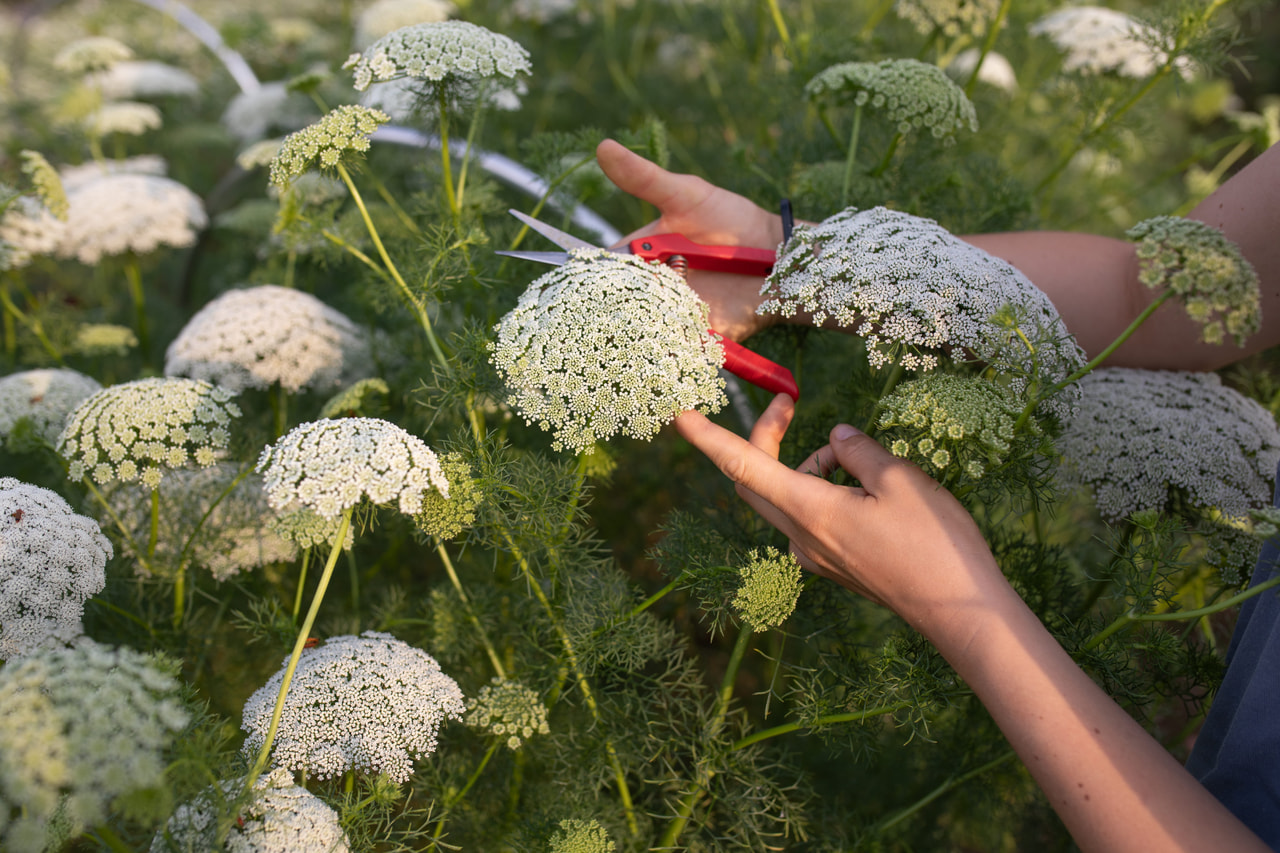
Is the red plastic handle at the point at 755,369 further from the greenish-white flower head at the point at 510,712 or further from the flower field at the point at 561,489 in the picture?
the greenish-white flower head at the point at 510,712

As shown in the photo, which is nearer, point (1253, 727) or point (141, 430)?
point (1253, 727)

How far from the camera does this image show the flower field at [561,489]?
2.02 meters

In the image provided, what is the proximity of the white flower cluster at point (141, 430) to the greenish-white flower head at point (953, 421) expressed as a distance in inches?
84.2

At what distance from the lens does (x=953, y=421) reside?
1945 millimetres

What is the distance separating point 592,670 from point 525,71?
2068 millimetres

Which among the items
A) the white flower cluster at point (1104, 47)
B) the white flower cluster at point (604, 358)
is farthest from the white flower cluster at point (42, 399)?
the white flower cluster at point (1104, 47)

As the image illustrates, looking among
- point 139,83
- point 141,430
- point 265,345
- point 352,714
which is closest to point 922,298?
point 352,714

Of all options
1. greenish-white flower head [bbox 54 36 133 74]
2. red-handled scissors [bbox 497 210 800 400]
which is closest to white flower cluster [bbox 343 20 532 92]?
red-handled scissors [bbox 497 210 800 400]

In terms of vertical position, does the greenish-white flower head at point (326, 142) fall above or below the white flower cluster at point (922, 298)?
below

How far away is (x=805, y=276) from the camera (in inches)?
94.7

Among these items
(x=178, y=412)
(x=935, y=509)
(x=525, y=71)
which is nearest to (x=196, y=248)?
(x=178, y=412)

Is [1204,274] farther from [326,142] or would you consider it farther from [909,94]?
[326,142]

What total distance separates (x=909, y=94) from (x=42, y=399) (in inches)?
142

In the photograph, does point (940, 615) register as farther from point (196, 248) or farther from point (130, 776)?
point (196, 248)
